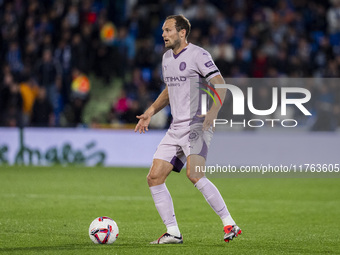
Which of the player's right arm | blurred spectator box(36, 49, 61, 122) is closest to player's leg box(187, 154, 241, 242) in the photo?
the player's right arm

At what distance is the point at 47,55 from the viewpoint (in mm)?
19391

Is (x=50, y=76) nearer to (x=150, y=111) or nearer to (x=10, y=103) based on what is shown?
(x=10, y=103)

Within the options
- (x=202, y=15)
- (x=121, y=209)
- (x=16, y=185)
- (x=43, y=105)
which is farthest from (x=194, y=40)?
(x=121, y=209)

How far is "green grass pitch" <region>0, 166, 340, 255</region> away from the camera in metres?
7.59

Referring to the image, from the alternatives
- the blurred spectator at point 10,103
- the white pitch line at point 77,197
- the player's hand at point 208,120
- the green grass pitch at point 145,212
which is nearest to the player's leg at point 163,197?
the green grass pitch at point 145,212

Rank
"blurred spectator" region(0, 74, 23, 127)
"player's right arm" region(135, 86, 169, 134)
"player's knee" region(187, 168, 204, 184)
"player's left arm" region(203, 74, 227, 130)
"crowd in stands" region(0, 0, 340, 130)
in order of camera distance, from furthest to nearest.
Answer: "crowd in stands" region(0, 0, 340, 130) < "blurred spectator" region(0, 74, 23, 127) < "player's right arm" region(135, 86, 169, 134) < "player's knee" region(187, 168, 204, 184) < "player's left arm" region(203, 74, 227, 130)

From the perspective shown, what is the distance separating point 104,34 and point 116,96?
5.27ft

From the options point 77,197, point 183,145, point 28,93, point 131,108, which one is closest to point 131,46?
point 131,108

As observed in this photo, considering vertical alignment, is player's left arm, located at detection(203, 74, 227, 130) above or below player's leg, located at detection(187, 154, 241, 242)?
above

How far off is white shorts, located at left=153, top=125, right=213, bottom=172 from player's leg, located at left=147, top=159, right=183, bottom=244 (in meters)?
0.08

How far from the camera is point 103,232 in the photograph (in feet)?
25.0

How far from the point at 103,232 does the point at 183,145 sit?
1098mm

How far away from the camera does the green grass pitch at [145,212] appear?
299 inches

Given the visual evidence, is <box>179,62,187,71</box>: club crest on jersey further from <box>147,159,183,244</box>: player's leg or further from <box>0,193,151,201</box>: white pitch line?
<box>0,193,151,201</box>: white pitch line
